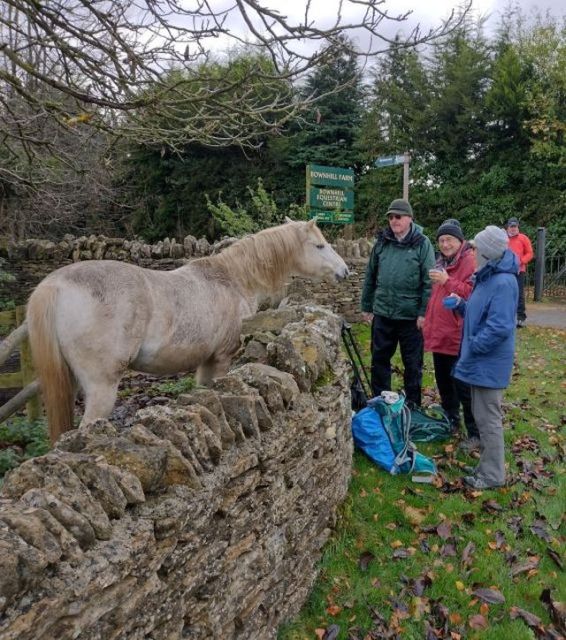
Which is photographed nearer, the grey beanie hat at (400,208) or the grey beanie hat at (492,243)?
the grey beanie hat at (492,243)

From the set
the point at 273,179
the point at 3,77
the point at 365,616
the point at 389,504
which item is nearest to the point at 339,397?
the point at 389,504

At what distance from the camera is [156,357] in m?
4.15

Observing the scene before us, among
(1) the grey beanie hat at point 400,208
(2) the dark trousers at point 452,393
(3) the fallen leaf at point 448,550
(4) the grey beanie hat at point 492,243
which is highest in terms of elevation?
(1) the grey beanie hat at point 400,208

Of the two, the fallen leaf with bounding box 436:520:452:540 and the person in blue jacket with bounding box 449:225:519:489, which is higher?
the person in blue jacket with bounding box 449:225:519:489

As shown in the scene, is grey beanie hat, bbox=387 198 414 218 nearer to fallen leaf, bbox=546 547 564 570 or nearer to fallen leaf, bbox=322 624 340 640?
fallen leaf, bbox=546 547 564 570

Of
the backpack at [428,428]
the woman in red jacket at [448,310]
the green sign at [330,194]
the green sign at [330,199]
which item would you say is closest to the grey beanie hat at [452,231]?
the woman in red jacket at [448,310]

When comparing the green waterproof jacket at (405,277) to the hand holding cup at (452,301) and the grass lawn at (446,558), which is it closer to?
the hand holding cup at (452,301)

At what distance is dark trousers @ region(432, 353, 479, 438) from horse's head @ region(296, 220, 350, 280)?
149 cm

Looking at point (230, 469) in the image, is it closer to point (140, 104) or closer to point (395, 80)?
point (140, 104)

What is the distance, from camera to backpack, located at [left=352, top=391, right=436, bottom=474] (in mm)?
4398

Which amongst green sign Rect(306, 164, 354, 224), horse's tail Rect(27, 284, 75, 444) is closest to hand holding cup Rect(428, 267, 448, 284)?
horse's tail Rect(27, 284, 75, 444)

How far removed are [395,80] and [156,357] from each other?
64.2ft

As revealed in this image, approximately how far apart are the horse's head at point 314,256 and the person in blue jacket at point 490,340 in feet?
6.08

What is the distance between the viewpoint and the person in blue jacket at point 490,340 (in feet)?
12.7
